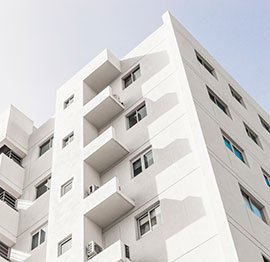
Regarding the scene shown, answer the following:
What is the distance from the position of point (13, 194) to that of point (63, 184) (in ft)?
18.9

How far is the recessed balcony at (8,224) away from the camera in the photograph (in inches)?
1057

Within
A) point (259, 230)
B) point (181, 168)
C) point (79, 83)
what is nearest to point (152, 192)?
point (181, 168)

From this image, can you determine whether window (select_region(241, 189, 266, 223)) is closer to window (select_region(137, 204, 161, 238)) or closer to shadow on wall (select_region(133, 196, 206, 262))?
shadow on wall (select_region(133, 196, 206, 262))

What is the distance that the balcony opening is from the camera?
3209 centimetres

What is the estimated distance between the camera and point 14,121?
1326 inches

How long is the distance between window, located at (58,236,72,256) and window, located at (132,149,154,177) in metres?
3.91

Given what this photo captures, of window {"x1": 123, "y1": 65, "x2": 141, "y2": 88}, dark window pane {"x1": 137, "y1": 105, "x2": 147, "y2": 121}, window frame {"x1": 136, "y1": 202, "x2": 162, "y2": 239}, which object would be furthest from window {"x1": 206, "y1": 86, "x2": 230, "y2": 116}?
window frame {"x1": 136, "y1": 202, "x2": 162, "y2": 239}

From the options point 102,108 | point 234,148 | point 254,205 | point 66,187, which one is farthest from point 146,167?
point 102,108

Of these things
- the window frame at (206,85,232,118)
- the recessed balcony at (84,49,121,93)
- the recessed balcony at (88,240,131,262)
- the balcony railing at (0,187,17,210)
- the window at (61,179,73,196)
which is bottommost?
the recessed balcony at (88,240,131,262)

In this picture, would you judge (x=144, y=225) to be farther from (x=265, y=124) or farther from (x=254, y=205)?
(x=265, y=124)

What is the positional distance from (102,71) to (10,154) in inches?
299

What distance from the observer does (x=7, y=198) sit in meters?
29.4

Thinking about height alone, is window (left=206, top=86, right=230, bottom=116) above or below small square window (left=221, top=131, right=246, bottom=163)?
above

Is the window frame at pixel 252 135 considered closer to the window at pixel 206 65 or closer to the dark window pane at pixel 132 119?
the window at pixel 206 65
